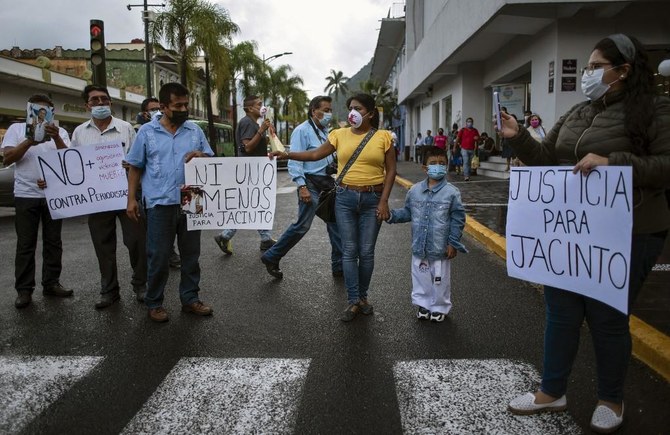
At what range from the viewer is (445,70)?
75.7ft

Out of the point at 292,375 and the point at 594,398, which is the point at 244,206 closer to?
the point at 292,375

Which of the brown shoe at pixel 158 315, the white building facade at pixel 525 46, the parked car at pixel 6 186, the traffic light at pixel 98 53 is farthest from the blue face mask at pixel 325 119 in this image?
the white building facade at pixel 525 46

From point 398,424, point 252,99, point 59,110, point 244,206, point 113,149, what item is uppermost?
point 59,110

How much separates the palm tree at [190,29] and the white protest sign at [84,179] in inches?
862

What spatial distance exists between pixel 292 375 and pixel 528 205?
5.61ft

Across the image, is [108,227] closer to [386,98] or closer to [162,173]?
[162,173]

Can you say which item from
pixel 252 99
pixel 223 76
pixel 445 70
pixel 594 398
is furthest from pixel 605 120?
pixel 223 76

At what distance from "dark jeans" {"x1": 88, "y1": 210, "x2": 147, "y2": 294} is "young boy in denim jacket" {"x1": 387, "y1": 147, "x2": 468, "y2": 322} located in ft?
7.81

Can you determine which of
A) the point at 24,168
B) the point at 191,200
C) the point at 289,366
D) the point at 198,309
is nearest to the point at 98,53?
the point at 24,168

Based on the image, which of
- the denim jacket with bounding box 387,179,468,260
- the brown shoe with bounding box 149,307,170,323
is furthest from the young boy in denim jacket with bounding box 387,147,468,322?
the brown shoe with bounding box 149,307,170,323

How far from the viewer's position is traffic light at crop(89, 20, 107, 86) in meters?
10.5

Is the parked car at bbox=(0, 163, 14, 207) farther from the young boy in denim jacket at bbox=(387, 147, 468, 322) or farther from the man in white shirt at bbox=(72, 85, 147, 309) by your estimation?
the young boy in denim jacket at bbox=(387, 147, 468, 322)

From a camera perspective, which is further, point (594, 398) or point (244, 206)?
point (244, 206)

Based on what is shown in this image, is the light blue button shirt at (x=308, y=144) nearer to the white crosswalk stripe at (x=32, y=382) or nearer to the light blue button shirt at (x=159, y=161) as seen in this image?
the light blue button shirt at (x=159, y=161)
